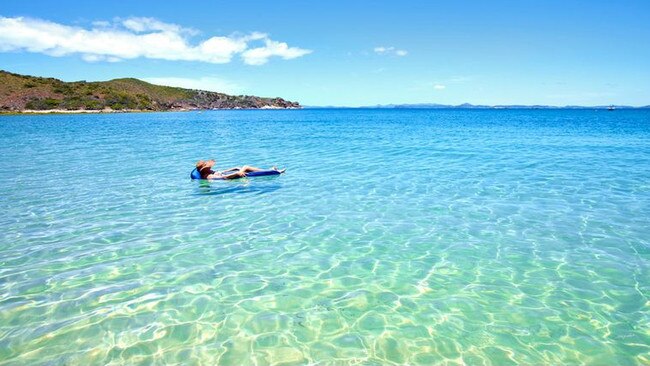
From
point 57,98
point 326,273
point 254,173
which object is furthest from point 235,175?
point 57,98

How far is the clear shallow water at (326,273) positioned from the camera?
5.67 m

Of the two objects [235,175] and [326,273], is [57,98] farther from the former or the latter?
[326,273]

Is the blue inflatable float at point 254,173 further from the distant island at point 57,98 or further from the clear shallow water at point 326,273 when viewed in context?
the distant island at point 57,98

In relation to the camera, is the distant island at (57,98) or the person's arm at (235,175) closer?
the person's arm at (235,175)

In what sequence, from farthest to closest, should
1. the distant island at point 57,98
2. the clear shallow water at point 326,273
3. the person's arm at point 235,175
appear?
the distant island at point 57,98, the person's arm at point 235,175, the clear shallow water at point 326,273

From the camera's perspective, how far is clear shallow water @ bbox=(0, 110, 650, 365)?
5668 millimetres

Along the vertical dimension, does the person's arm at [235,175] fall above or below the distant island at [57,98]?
below

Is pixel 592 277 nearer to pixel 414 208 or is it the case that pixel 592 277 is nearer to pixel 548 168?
pixel 414 208

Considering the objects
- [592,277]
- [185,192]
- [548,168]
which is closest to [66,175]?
[185,192]

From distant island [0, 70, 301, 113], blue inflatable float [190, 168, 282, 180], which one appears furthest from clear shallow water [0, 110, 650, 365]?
distant island [0, 70, 301, 113]

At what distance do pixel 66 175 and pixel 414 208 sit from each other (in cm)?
1601

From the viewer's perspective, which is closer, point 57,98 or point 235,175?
point 235,175

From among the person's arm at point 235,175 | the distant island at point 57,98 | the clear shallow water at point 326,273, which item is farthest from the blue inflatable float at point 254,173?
the distant island at point 57,98

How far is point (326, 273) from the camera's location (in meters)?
7.93
